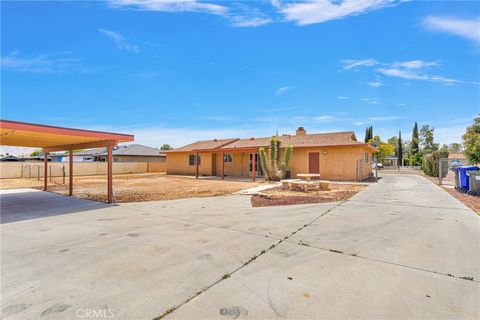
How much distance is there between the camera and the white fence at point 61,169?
73.6ft

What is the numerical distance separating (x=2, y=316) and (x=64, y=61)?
47.6ft

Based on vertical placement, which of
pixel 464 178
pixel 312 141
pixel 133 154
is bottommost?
pixel 464 178

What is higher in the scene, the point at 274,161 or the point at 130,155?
the point at 130,155

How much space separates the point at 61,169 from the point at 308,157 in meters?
24.6

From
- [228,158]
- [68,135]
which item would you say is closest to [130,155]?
[228,158]

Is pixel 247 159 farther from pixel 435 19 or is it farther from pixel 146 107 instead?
pixel 435 19

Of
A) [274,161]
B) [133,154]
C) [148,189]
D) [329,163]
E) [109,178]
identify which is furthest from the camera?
[133,154]

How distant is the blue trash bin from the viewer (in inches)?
460

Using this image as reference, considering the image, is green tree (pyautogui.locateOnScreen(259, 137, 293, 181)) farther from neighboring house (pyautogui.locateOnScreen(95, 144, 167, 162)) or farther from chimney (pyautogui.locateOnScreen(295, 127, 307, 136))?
neighboring house (pyautogui.locateOnScreen(95, 144, 167, 162))

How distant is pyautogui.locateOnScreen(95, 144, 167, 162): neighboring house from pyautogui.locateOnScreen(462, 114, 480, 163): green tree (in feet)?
112

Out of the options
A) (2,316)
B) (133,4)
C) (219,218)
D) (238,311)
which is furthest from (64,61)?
(238,311)

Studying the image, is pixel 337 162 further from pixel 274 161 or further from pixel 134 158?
pixel 134 158

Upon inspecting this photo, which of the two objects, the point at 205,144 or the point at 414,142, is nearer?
the point at 205,144

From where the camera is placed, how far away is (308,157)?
1997cm
